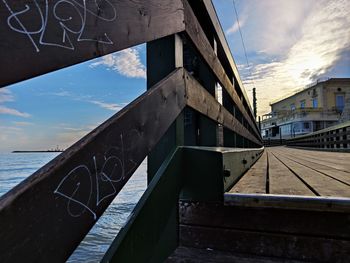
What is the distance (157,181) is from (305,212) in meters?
0.66

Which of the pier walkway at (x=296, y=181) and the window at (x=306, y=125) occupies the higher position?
the window at (x=306, y=125)

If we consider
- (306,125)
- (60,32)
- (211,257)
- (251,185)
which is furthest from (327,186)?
(306,125)

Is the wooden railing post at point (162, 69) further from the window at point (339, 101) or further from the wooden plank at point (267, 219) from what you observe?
the window at point (339, 101)

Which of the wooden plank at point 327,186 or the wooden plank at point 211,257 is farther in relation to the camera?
the wooden plank at point 327,186

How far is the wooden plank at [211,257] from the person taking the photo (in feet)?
3.96

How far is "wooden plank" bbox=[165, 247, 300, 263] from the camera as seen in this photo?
1207 millimetres

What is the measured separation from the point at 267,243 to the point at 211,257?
0.25m

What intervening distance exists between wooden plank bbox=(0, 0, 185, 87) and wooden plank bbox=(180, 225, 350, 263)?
3.00 ft

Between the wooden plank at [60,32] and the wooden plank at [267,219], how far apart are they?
83 centimetres

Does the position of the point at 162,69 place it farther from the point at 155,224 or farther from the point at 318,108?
the point at 318,108

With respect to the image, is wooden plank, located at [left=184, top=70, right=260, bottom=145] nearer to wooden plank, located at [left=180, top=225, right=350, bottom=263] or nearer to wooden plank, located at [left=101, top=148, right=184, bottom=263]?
wooden plank, located at [left=101, top=148, right=184, bottom=263]

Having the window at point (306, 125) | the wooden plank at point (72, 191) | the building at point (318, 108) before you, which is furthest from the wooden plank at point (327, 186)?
the window at point (306, 125)

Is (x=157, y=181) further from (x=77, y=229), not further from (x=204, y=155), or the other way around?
(x=77, y=229)

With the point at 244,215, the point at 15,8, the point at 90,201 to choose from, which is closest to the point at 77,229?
the point at 90,201
